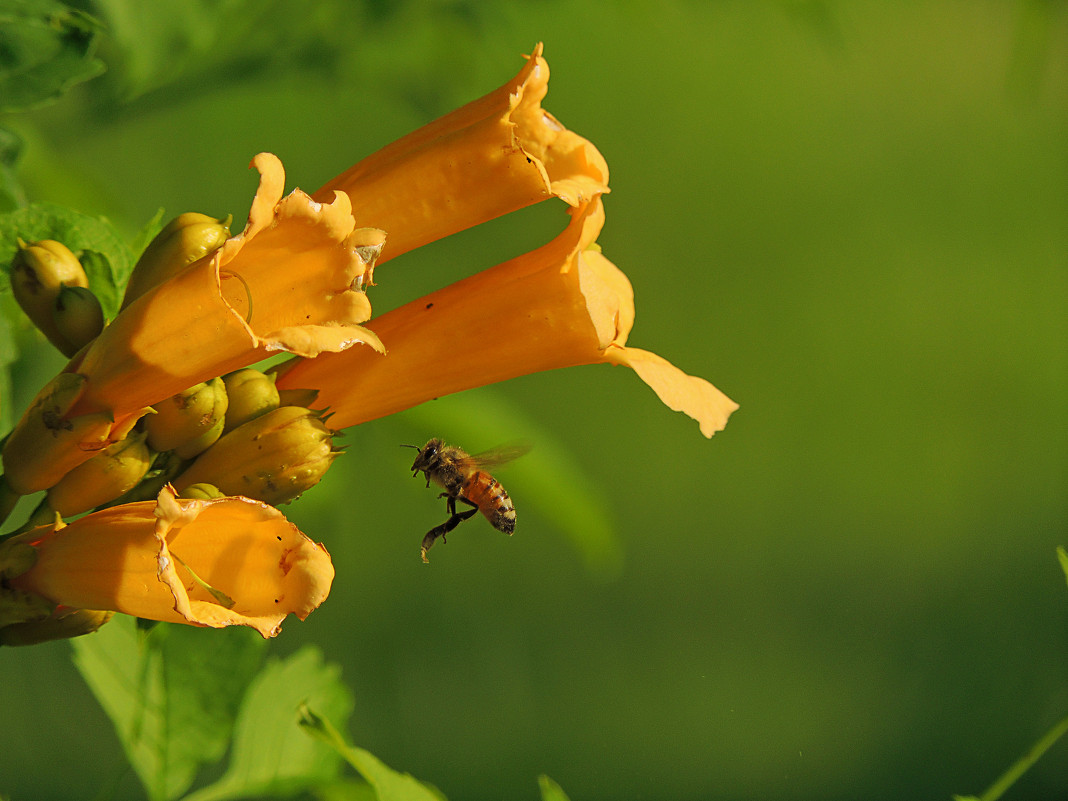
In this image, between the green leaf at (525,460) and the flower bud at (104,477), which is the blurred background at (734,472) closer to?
the green leaf at (525,460)

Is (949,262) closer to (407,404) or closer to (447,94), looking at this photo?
(447,94)

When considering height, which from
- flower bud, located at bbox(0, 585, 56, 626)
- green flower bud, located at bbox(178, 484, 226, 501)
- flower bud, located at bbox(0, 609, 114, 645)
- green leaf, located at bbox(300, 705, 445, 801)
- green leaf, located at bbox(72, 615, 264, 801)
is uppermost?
green flower bud, located at bbox(178, 484, 226, 501)

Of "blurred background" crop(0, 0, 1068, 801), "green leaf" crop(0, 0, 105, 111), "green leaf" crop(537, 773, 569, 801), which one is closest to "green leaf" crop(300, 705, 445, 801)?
"green leaf" crop(537, 773, 569, 801)

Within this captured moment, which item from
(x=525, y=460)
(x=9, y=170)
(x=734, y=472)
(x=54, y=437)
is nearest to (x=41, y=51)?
(x=9, y=170)

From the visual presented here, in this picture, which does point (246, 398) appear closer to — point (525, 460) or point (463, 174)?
point (463, 174)

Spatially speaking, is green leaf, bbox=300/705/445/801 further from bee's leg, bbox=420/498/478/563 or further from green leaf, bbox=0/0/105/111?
green leaf, bbox=0/0/105/111

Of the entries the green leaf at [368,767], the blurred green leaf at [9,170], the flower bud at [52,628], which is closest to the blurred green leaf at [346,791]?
the green leaf at [368,767]
